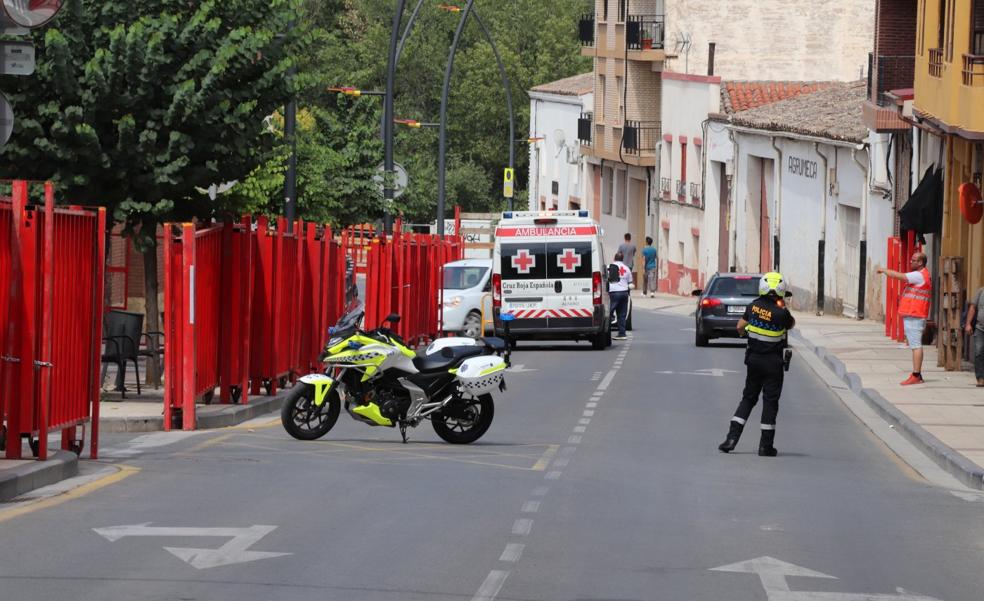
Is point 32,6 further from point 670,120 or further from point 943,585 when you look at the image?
point 670,120

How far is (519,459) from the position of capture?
54.2ft

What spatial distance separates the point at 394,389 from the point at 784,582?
27.6 feet

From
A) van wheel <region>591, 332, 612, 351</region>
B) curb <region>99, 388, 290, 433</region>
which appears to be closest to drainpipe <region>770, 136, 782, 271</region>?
van wheel <region>591, 332, 612, 351</region>

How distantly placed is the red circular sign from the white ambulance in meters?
22.1

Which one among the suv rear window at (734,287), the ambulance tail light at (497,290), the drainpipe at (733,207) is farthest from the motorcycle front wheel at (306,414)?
the drainpipe at (733,207)

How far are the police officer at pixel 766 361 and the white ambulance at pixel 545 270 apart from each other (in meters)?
17.0

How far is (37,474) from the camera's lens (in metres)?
13.4

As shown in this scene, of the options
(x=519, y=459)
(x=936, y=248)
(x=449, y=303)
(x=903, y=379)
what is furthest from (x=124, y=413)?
(x=936, y=248)

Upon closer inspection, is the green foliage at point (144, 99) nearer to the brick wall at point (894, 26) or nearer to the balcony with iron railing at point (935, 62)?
the balcony with iron railing at point (935, 62)

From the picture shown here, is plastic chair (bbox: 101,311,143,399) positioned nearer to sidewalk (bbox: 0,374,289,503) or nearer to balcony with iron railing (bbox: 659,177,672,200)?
sidewalk (bbox: 0,374,289,503)

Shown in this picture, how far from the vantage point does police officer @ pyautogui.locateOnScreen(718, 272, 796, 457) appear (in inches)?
703

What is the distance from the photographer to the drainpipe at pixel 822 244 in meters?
50.2

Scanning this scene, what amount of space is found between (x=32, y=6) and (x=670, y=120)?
58.3 m

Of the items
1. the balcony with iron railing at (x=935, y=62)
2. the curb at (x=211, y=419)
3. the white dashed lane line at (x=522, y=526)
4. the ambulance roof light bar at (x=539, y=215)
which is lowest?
the curb at (x=211, y=419)
